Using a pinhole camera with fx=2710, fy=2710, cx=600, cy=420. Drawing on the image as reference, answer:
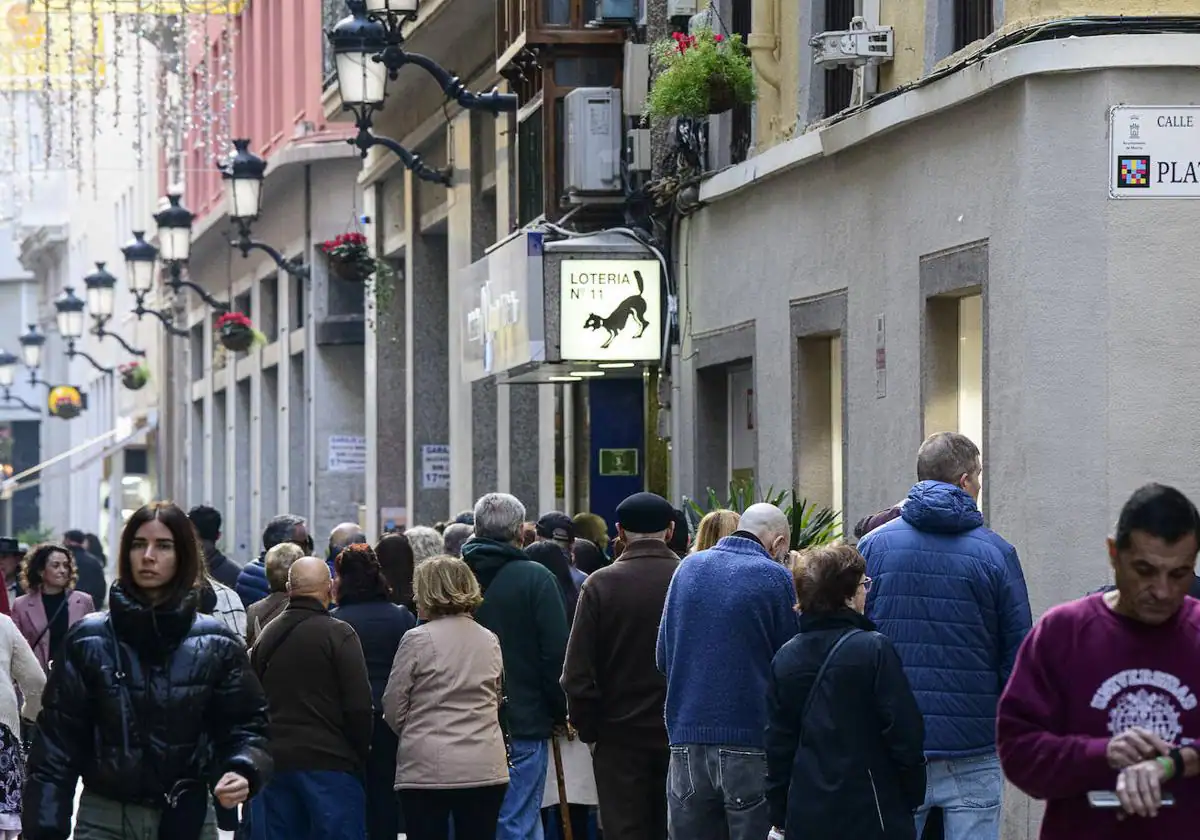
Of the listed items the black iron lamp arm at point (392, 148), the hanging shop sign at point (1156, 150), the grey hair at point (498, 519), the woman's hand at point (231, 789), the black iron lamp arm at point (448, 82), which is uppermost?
the black iron lamp arm at point (448, 82)

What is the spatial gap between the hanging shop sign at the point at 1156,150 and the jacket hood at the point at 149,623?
222 inches

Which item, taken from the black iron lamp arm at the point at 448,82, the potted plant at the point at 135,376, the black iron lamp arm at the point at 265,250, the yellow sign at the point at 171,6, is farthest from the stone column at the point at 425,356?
the potted plant at the point at 135,376

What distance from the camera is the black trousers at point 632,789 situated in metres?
11.5

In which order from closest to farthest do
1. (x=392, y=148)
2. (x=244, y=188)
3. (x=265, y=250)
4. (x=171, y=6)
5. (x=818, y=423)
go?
(x=818, y=423), (x=392, y=148), (x=244, y=188), (x=265, y=250), (x=171, y=6)

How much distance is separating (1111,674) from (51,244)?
Answer: 259 feet

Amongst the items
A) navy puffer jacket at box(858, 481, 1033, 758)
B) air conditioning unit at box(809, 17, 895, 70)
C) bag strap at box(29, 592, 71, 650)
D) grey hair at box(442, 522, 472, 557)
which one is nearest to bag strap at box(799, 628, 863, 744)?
navy puffer jacket at box(858, 481, 1033, 758)

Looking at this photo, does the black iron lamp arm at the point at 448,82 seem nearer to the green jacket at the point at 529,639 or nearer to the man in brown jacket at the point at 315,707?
the green jacket at the point at 529,639

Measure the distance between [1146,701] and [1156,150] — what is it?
627 centimetres

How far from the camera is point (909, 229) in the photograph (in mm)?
14484

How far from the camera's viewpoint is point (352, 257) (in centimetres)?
2888

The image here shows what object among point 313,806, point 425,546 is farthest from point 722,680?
point 425,546

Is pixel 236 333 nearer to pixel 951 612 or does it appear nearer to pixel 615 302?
pixel 615 302

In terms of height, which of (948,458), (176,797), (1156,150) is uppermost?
(1156,150)

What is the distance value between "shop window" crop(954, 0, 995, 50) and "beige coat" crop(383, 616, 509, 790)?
161 inches
